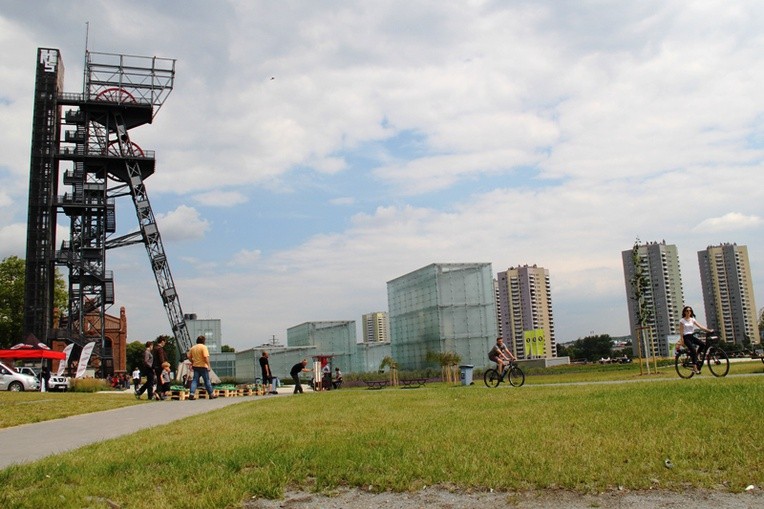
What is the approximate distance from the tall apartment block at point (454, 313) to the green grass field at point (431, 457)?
38.7m

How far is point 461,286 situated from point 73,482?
143ft

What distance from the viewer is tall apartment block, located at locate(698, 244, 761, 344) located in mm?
118875

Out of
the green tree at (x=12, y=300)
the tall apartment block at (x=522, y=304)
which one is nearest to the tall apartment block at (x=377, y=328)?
the tall apartment block at (x=522, y=304)

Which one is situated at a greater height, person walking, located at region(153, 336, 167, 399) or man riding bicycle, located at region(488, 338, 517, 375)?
person walking, located at region(153, 336, 167, 399)

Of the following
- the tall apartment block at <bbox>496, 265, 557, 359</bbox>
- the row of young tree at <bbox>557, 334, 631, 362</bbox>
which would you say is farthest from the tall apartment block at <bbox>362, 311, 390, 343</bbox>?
the row of young tree at <bbox>557, 334, 631, 362</bbox>

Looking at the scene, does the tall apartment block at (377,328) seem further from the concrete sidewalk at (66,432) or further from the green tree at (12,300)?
the concrete sidewalk at (66,432)

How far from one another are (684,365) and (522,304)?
144 m

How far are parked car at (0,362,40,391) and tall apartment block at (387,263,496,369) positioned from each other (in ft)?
84.4

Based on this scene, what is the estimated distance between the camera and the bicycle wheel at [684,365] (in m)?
16.8


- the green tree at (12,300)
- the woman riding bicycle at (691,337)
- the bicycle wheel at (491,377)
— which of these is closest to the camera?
the woman riding bicycle at (691,337)

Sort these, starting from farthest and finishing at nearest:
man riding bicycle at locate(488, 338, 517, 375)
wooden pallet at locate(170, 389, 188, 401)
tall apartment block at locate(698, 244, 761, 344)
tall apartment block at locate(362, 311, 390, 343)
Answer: tall apartment block at locate(362, 311, 390, 343), tall apartment block at locate(698, 244, 761, 344), wooden pallet at locate(170, 389, 188, 401), man riding bicycle at locate(488, 338, 517, 375)

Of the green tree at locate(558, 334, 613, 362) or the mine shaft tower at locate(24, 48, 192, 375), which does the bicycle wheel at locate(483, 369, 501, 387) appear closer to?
the mine shaft tower at locate(24, 48, 192, 375)

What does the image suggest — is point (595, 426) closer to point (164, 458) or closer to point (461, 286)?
point (164, 458)

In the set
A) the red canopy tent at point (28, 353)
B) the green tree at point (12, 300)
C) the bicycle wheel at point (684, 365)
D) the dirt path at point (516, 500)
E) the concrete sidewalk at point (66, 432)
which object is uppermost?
the green tree at point (12, 300)
